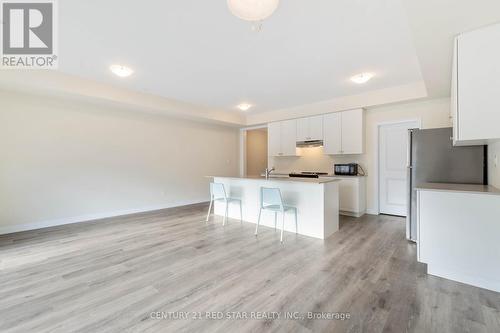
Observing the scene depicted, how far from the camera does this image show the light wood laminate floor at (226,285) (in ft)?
5.35

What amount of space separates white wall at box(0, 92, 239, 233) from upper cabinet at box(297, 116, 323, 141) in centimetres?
288

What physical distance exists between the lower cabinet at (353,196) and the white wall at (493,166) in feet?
6.98

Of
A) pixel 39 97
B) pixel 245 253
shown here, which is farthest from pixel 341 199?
pixel 39 97

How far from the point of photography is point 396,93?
167 inches

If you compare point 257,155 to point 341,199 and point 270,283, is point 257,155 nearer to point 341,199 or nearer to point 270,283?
point 341,199

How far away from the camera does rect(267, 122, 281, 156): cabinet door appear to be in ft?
20.5

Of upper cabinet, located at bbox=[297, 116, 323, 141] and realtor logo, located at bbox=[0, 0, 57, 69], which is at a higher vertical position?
realtor logo, located at bbox=[0, 0, 57, 69]

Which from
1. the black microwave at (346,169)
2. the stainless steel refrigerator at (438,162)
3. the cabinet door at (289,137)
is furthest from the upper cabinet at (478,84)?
the cabinet door at (289,137)

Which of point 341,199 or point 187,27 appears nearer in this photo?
point 187,27

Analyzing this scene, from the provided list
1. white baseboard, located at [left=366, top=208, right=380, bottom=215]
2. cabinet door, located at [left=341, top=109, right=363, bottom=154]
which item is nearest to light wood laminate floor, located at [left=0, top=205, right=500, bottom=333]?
white baseboard, located at [left=366, top=208, right=380, bottom=215]

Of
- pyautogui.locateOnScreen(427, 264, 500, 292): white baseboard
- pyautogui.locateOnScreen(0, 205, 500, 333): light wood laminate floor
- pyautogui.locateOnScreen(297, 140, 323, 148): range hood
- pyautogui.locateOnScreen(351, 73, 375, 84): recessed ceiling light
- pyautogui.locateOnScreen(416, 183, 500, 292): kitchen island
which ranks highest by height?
pyautogui.locateOnScreen(351, 73, 375, 84): recessed ceiling light

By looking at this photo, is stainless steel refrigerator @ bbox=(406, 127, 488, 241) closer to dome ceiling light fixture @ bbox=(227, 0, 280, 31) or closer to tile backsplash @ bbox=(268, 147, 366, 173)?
tile backsplash @ bbox=(268, 147, 366, 173)

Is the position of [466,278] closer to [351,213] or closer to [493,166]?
[493,166]

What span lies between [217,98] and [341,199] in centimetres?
363
